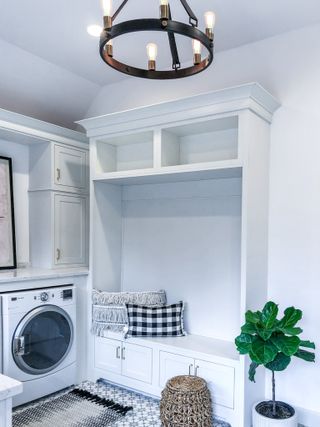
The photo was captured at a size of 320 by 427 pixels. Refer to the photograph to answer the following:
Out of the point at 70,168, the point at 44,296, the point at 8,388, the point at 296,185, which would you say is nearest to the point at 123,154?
the point at 70,168

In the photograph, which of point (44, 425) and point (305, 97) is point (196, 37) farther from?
point (44, 425)

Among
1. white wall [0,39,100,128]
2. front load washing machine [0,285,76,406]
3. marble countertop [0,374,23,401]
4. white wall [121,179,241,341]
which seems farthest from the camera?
white wall [0,39,100,128]

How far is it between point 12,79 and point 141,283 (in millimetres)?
2139

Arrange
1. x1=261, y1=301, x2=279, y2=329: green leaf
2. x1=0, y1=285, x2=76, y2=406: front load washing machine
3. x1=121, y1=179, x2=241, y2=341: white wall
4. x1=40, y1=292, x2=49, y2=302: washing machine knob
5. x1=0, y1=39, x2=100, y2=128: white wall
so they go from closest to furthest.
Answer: x1=261, y1=301, x2=279, y2=329: green leaf < x1=0, y1=285, x2=76, y2=406: front load washing machine < x1=40, y1=292, x2=49, y2=302: washing machine knob < x1=121, y1=179, x2=241, y2=341: white wall < x1=0, y1=39, x2=100, y2=128: white wall

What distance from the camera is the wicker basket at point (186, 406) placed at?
8.04ft

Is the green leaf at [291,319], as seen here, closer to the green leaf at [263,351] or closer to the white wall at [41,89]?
the green leaf at [263,351]

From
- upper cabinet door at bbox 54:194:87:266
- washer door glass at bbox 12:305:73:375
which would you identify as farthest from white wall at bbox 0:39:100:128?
washer door glass at bbox 12:305:73:375

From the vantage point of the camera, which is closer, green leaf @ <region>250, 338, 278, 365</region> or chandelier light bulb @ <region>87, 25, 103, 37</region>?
green leaf @ <region>250, 338, 278, 365</region>

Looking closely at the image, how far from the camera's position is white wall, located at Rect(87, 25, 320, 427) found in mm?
2664

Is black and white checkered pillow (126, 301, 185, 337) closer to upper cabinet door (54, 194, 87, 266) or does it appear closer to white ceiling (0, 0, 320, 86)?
upper cabinet door (54, 194, 87, 266)

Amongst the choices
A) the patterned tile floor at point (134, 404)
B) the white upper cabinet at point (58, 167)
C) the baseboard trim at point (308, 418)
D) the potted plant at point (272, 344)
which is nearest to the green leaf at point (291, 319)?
the potted plant at point (272, 344)

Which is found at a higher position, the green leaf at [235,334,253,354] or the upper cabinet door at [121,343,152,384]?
the green leaf at [235,334,253,354]

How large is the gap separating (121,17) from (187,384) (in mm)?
2581

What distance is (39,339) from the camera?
9.80 ft
